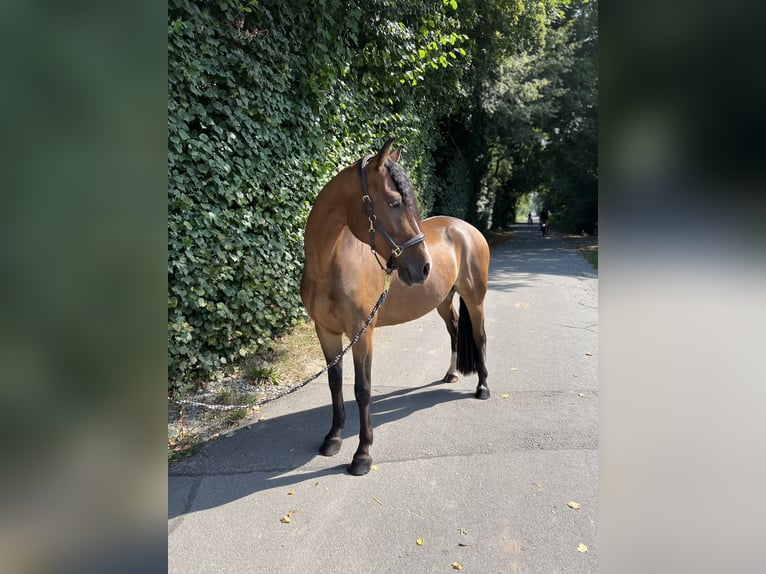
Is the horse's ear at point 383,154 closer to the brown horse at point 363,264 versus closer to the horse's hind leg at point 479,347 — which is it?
the brown horse at point 363,264

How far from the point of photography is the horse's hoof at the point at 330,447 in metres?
3.06

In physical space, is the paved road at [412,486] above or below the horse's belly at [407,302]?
below

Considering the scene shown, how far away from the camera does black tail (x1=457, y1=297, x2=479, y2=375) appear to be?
4.17 metres

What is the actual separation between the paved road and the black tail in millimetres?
222

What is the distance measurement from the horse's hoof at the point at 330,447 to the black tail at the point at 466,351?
62.9 inches

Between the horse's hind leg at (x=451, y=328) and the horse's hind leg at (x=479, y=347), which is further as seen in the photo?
the horse's hind leg at (x=451, y=328)

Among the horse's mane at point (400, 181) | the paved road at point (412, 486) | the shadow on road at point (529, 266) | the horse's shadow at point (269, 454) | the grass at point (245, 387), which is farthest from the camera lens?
the shadow on road at point (529, 266)
